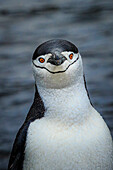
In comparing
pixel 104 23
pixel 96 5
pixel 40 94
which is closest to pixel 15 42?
pixel 104 23

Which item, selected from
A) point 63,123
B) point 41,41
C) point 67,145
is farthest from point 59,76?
point 41,41

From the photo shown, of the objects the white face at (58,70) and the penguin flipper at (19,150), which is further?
the penguin flipper at (19,150)

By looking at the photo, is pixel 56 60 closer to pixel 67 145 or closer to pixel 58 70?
pixel 58 70

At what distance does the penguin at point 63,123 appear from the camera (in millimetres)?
3006

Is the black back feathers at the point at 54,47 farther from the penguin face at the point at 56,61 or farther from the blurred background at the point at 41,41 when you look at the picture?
the blurred background at the point at 41,41

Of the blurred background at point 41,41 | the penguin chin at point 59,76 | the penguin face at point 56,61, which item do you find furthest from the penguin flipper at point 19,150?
the blurred background at point 41,41

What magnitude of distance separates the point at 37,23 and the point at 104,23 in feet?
4.45

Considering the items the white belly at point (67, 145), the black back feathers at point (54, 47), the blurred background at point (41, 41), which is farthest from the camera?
the blurred background at point (41, 41)

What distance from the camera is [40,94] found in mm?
3166

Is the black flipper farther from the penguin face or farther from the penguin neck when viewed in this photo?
the penguin face

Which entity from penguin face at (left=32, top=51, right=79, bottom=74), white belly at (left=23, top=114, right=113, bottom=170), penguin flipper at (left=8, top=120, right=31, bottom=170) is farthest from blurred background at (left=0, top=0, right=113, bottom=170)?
penguin face at (left=32, top=51, right=79, bottom=74)

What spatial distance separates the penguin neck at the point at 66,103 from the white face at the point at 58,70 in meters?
0.06

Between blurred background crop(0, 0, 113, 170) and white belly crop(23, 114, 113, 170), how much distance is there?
1.60 m

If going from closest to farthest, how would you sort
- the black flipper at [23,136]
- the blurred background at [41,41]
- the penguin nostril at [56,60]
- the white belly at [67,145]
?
the penguin nostril at [56,60]
the white belly at [67,145]
the black flipper at [23,136]
the blurred background at [41,41]
